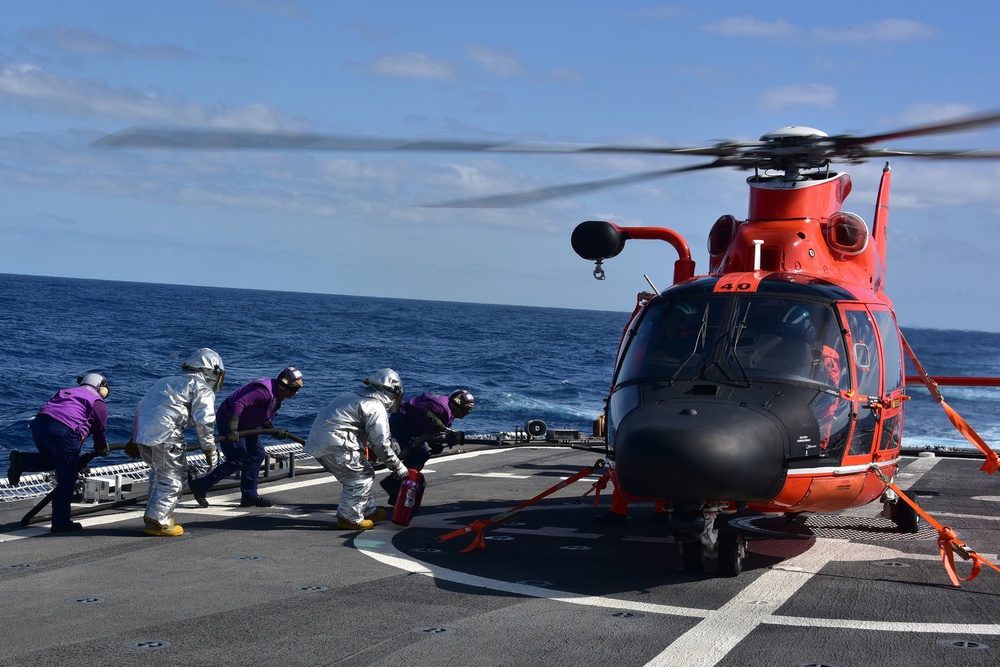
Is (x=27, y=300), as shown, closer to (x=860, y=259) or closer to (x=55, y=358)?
(x=55, y=358)

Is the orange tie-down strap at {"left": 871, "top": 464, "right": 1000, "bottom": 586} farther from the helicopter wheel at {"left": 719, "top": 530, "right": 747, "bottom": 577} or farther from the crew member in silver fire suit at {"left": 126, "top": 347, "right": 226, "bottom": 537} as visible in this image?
the crew member in silver fire suit at {"left": 126, "top": 347, "right": 226, "bottom": 537}

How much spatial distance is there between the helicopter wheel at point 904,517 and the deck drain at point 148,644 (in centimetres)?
732

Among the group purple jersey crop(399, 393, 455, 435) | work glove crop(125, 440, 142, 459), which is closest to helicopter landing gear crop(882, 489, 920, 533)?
purple jersey crop(399, 393, 455, 435)

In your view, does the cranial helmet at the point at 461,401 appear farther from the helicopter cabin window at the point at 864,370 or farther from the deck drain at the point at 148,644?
the deck drain at the point at 148,644

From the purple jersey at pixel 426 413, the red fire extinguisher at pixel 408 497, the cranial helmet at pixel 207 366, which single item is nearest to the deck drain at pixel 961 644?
the red fire extinguisher at pixel 408 497

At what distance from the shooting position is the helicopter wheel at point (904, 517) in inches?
412

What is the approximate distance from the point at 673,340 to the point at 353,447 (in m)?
3.78

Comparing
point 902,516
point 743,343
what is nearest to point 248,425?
point 743,343

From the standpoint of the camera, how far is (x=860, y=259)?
10.3 m

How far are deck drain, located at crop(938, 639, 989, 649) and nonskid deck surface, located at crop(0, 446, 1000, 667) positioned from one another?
2 centimetres

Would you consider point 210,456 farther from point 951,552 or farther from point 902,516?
point 902,516

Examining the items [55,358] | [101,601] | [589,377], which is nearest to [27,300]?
[55,358]

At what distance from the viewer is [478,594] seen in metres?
7.68

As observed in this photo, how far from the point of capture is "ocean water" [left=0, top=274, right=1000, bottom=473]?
106 ft
